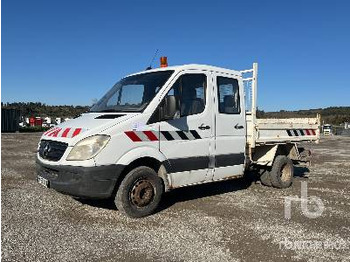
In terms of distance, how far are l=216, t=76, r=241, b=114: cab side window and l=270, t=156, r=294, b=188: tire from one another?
1936 millimetres

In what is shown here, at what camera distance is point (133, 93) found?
6332mm

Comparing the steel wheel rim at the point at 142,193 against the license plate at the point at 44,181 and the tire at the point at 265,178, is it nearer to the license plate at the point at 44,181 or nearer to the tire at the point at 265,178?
the license plate at the point at 44,181

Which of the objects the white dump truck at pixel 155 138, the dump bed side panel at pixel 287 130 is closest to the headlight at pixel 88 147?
the white dump truck at pixel 155 138

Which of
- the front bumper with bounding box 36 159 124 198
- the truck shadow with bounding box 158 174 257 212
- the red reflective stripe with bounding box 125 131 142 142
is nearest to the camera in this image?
the front bumper with bounding box 36 159 124 198

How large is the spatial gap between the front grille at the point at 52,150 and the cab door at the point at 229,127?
2.77m

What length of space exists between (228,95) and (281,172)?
105 inches

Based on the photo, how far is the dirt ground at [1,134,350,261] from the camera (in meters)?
4.28

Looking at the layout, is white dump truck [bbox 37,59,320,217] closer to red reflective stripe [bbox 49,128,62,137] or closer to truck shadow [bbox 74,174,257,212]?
red reflective stripe [bbox 49,128,62,137]

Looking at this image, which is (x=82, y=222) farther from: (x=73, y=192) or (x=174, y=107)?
(x=174, y=107)

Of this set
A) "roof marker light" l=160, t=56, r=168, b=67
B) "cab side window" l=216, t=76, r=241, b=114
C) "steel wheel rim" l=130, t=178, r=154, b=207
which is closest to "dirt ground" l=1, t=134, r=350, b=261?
"steel wheel rim" l=130, t=178, r=154, b=207

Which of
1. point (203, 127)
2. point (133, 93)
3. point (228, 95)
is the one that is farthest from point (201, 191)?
point (133, 93)

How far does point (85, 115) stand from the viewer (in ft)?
20.7

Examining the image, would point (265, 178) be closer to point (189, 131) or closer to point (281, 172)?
point (281, 172)

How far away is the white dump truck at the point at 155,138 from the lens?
5.25m
